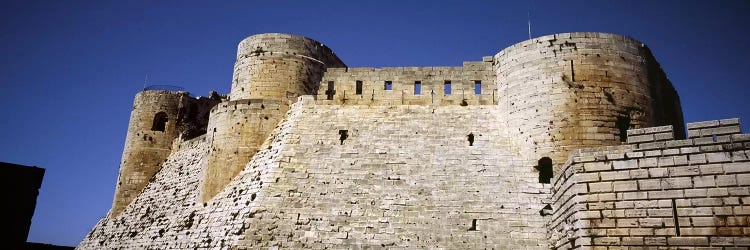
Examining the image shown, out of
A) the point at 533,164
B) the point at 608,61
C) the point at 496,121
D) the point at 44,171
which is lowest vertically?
the point at 44,171

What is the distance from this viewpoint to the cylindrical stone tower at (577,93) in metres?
12.8

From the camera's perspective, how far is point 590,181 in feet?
25.1

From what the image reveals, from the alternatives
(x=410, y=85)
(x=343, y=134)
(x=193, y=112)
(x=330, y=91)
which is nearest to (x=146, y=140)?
(x=193, y=112)

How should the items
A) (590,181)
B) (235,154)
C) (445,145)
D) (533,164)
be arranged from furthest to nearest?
1. (235,154)
2. (445,145)
3. (533,164)
4. (590,181)

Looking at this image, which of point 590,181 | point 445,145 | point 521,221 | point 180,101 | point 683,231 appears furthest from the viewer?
point 180,101

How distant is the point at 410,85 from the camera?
15711 mm

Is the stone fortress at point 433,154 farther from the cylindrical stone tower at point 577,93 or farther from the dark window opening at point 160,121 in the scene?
the dark window opening at point 160,121

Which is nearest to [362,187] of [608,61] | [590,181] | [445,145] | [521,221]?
[445,145]

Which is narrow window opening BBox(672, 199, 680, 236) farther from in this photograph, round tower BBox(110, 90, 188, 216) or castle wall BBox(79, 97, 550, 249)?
round tower BBox(110, 90, 188, 216)

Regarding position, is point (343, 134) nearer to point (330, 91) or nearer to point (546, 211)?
point (330, 91)

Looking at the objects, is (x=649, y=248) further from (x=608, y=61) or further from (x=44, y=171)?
(x=44, y=171)

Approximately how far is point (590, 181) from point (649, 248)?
119cm

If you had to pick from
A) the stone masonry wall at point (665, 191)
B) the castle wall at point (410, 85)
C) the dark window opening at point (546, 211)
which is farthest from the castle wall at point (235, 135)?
the stone masonry wall at point (665, 191)

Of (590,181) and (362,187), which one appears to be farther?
(362,187)
